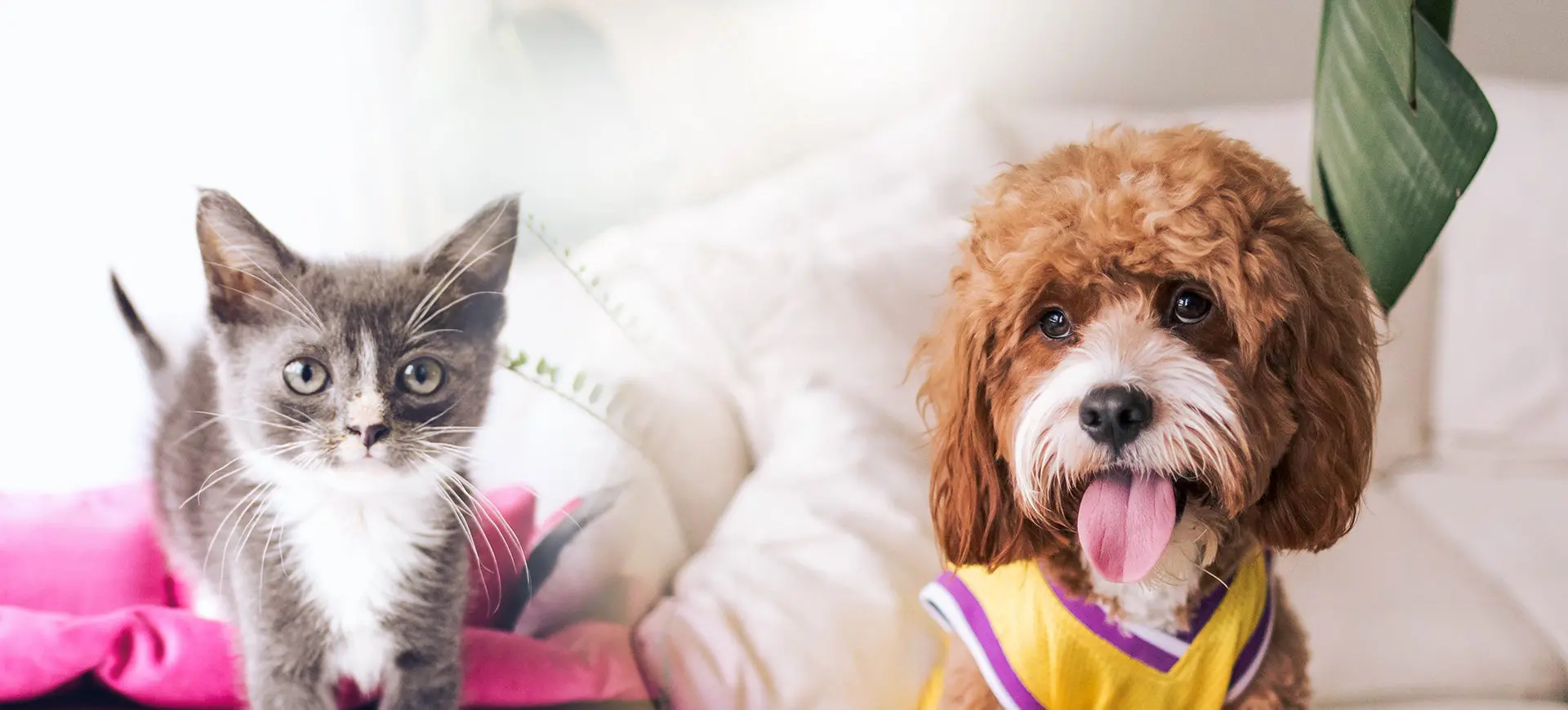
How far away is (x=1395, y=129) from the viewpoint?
0.87 m

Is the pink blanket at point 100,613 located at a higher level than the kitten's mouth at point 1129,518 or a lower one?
higher

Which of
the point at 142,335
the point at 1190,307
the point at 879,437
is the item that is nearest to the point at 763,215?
the point at 879,437

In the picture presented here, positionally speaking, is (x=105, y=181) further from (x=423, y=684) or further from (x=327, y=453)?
(x=423, y=684)

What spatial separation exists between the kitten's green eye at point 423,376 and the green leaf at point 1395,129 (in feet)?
2.62

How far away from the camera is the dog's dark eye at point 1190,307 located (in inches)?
31.7

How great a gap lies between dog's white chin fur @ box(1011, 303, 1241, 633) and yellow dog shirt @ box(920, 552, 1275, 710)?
0.29 ft

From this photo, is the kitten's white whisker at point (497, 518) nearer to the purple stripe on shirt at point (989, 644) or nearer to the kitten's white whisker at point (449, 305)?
the kitten's white whisker at point (449, 305)

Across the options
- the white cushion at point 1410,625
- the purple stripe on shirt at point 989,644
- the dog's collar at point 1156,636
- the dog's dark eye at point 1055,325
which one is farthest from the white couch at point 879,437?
the dog's dark eye at point 1055,325

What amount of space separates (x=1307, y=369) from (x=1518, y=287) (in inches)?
38.2

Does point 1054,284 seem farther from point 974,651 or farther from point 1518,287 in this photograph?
point 1518,287

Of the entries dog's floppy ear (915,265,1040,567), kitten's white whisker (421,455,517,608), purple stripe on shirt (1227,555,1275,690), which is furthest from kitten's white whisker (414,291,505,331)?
purple stripe on shirt (1227,555,1275,690)

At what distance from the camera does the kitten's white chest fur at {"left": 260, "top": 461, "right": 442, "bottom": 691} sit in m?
0.81

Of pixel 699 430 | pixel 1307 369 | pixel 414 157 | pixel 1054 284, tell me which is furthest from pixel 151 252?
pixel 1307 369

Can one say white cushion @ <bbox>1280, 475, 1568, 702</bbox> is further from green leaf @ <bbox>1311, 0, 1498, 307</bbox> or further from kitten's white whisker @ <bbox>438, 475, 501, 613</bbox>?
kitten's white whisker @ <bbox>438, 475, 501, 613</bbox>
